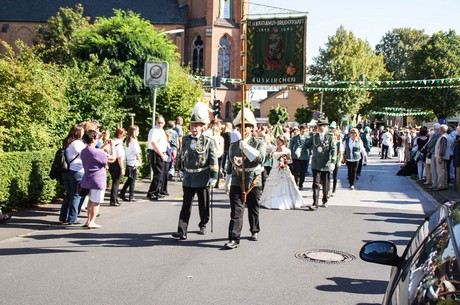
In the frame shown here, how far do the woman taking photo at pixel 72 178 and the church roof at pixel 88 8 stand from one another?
5173 cm

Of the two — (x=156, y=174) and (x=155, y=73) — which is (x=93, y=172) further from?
(x=155, y=73)

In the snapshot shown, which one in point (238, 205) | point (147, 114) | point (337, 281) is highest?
point (147, 114)

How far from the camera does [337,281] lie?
6062 mm

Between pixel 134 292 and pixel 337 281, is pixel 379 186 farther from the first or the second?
pixel 134 292

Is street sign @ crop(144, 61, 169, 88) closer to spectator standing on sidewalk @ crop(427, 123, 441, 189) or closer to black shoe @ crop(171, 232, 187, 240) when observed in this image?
black shoe @ crop(171, 232, 187, 240)

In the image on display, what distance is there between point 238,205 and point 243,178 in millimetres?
409

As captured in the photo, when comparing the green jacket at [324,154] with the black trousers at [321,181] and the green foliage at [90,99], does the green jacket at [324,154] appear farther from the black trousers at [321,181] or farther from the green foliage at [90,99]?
the green foliage at [90,99]

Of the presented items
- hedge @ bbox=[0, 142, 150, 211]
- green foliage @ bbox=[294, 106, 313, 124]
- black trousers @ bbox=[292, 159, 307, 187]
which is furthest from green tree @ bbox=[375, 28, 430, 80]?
A: hedge @ bbox=[0, 142, 150, 211]

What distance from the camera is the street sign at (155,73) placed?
14625mm

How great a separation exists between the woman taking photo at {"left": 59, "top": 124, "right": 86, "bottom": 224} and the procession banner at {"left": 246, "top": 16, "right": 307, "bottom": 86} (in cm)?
327

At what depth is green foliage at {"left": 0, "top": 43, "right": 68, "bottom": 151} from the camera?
11.1 metres

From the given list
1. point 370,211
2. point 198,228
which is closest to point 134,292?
point 198,228

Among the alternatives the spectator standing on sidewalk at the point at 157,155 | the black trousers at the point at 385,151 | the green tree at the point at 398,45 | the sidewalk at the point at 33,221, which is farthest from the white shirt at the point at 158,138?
the green tree at the point at 398,45

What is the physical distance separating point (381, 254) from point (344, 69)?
176 ft
